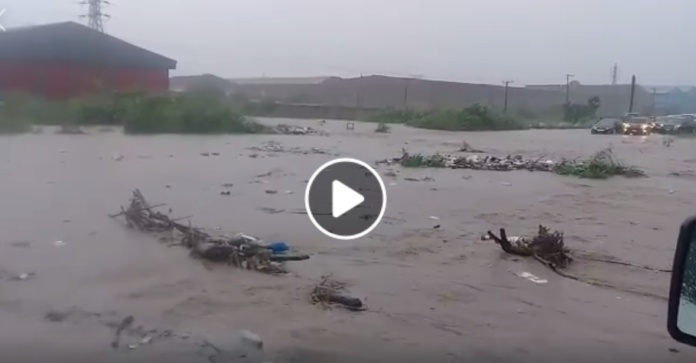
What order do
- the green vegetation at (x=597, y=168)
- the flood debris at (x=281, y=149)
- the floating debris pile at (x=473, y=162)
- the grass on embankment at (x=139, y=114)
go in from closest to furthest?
the grass on embankment at (x=139, y=114) → the flood debris at (x=281, y=149) → the floating debris pile at (x=473, y=162) → the green vegetation at (x=597, y=168)

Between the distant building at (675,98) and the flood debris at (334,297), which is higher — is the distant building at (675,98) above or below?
above

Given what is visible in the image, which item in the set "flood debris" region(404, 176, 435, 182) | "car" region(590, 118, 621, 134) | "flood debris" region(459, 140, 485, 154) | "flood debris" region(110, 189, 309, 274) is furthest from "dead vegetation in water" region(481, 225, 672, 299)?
"flood debris" region(404, 176, 435, 182)

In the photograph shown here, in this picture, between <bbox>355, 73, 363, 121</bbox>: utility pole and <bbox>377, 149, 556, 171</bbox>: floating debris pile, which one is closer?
<bbox>355, 73, 363, 121</bbox>: utility pole

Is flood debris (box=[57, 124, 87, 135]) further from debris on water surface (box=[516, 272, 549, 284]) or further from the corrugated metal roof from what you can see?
debris on water surface (box=[516, 272, 549, 284])

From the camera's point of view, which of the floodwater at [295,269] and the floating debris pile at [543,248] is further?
the floating debris pile at [543,248]

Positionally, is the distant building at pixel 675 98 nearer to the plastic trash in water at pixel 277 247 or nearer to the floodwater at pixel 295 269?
the floodwater at pixel 295 269

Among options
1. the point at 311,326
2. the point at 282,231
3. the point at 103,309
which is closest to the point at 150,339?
the point at 103,309

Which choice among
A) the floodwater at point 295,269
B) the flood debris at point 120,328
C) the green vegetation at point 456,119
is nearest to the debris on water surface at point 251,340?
the floodwater at point 295,269
